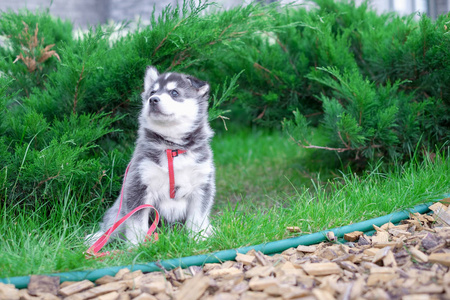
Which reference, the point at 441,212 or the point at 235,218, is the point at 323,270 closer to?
the point at 235,218

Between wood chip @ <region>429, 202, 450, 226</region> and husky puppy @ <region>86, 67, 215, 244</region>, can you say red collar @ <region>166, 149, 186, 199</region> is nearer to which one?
husky puppy @ <region>86, 67, 215, 244</region>

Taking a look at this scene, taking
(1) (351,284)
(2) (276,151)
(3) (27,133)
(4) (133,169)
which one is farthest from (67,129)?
(2) (276,151)

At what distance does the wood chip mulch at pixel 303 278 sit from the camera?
→ 2.14m

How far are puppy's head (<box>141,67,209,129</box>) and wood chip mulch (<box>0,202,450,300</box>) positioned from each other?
113 centimetres

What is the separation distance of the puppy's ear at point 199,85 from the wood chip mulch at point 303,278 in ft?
4.55

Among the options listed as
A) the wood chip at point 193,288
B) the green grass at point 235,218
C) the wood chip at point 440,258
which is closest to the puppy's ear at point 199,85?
the green grass at point 235,218

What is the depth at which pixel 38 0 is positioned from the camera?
8.98 m

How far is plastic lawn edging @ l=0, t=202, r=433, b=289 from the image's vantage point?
2.48 meters

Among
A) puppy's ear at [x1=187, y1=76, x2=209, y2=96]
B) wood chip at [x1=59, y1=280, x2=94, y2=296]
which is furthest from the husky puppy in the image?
wood chip at [x1=59, y1=280, x2=94, y2=296]

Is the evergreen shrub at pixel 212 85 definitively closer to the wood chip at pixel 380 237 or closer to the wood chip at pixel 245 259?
the wood chip at pixel 380 237

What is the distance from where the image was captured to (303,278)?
7.64ft

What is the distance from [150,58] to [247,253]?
198 centimetres

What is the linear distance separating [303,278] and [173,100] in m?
1.61

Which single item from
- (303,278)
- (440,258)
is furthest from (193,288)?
(440,258)
